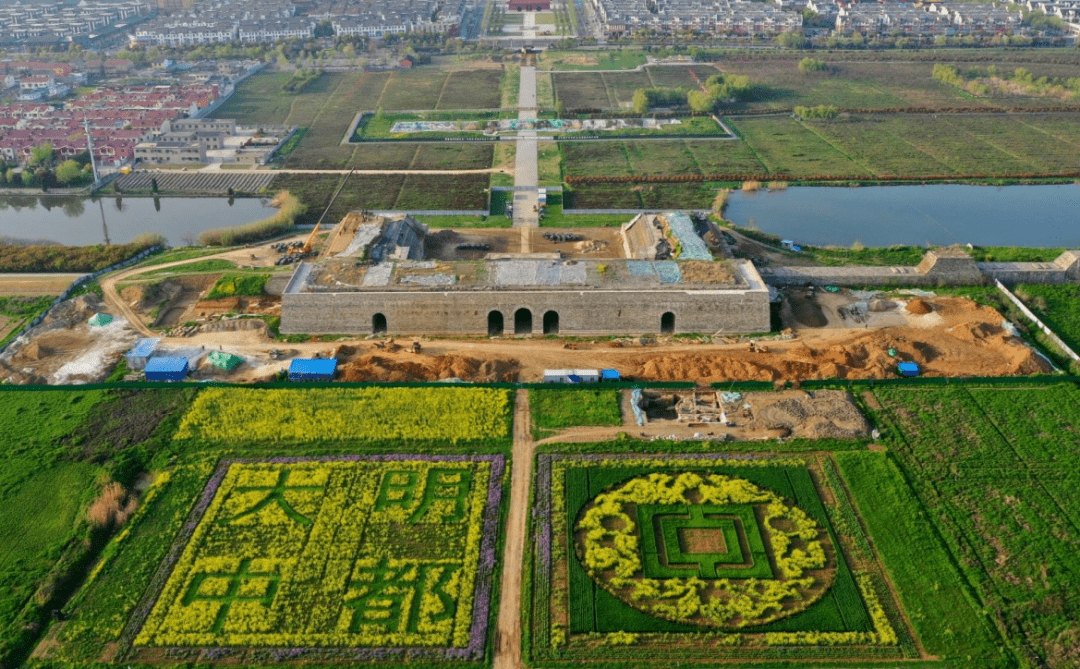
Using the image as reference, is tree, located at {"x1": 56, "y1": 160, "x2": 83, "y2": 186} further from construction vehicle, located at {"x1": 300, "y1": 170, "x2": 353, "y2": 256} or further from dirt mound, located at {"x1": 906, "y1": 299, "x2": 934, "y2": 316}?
dirt mound, located at {"x1": 906, "y1": 299, "x2": 934, "y2": 316}

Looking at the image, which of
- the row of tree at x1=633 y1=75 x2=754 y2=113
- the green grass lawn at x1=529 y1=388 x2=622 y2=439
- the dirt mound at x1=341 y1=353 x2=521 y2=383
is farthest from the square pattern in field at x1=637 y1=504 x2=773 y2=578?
the row of tree at x1=633 y1=75 x2=754 y2=113

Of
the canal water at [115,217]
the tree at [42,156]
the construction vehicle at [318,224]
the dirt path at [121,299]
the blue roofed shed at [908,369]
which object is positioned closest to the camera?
the blue roofed shed at [908,369]

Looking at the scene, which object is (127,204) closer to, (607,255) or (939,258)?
(607,255)

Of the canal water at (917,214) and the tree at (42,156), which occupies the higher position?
the tree at (42,156)

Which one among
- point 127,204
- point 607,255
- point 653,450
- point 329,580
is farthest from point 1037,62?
point 329,580

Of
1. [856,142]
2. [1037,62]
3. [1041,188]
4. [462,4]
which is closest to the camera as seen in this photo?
[1041,188]

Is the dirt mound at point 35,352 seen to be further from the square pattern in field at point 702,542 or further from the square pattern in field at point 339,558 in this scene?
the square pattern in field at point 702,542

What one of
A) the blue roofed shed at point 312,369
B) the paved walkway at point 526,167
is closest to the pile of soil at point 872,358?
the blue roofed shed at point 312,369
